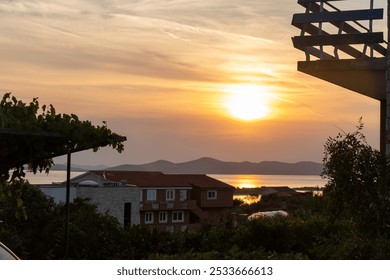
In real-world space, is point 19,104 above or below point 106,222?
above

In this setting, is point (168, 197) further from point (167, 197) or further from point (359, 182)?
point (359, 182)

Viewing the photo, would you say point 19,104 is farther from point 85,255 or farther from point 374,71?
point 374,71

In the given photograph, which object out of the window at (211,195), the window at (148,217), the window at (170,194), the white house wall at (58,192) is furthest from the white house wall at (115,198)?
the window at (211,195)

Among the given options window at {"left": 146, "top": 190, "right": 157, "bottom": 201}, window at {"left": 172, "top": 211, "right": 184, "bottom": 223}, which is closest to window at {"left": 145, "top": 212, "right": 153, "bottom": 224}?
window at {"left": 146, "top": 190, "right": 157, "bottom": 201}

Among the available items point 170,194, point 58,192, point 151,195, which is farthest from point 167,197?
point 58,192

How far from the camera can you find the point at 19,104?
34.1 ft

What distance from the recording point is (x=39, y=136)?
10.6 meters

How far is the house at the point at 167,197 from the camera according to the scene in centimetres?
6962

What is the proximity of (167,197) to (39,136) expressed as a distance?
69660 millimetres

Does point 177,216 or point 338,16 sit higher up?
point 338,16

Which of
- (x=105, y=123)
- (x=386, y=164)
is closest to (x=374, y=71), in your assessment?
(x=386, y=164)

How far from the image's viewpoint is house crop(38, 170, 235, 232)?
69.6 meters
